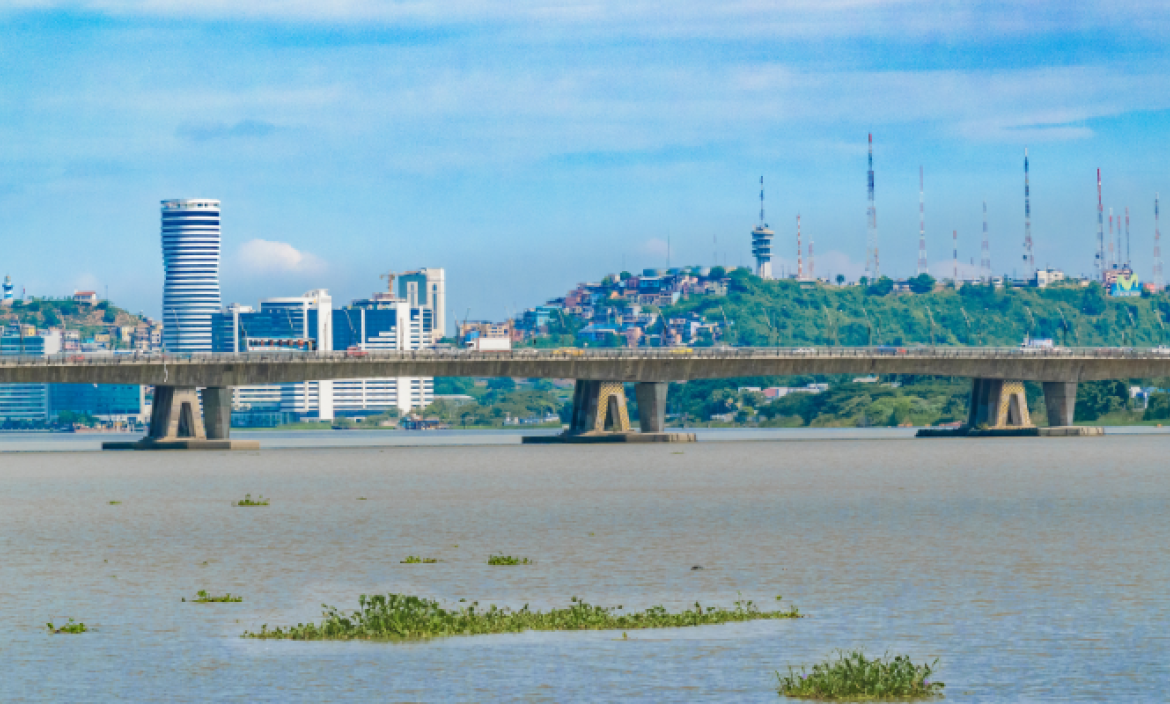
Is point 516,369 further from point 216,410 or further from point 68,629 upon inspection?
point 68,629

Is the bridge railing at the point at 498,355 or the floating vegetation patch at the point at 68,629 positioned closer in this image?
the floating vegetation patch at the point at 68,629

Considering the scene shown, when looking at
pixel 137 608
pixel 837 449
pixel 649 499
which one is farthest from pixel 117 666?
pixel 837 449

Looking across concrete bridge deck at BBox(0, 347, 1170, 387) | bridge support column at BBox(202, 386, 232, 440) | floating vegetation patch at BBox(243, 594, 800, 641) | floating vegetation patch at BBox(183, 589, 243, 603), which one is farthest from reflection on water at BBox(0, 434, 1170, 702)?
bridge support column at BBox(202, 386, 232, 440)

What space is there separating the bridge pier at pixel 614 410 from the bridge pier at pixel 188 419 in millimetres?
39268

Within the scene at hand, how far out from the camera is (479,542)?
61.0 m

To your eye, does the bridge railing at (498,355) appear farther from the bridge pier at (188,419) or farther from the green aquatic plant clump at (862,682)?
the green aquatic plant clump at (862,682)

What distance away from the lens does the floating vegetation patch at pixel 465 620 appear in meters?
34.8

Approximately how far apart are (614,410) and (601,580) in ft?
489

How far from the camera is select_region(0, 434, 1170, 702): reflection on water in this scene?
30172 mm

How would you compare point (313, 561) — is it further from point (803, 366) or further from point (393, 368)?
point (803, 366)

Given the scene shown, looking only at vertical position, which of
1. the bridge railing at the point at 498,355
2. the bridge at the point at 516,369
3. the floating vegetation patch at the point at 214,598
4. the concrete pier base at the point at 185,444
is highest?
the bridge railing at the point at 498,355

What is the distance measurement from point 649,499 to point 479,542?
96.8 ft

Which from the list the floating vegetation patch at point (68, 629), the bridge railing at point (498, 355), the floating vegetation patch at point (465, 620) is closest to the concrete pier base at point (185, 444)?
the bridge railing at point (498, 355)

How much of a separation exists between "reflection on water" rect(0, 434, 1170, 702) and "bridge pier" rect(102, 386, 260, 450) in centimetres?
7518
